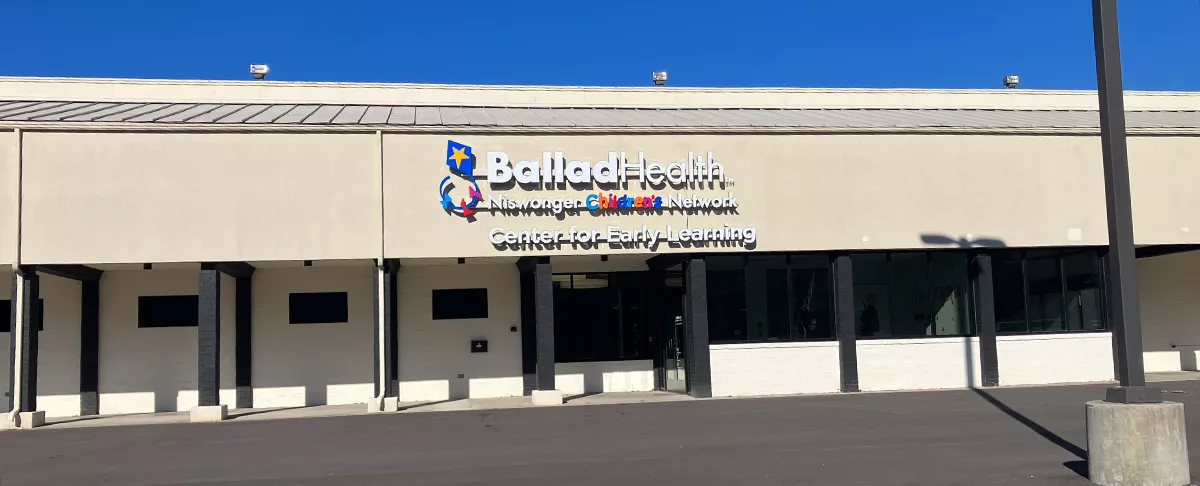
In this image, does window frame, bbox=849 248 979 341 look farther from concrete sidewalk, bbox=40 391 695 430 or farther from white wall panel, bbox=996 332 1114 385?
concrete sidewalk, bbox=40 391 695 430

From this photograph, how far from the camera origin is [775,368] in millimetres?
21922

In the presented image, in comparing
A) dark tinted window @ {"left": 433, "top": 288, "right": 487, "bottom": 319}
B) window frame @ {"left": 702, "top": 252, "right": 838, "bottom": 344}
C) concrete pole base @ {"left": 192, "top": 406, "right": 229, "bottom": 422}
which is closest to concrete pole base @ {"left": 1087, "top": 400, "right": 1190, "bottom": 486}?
window frame @ {"left": 702, "top": 252, "right": 838, "bottom": 344}

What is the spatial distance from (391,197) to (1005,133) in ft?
44.9

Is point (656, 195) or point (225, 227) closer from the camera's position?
point (225, 227)

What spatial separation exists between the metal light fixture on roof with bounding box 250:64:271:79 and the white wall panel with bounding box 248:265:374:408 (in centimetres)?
735

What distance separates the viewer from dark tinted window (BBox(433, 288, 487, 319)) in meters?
23.9

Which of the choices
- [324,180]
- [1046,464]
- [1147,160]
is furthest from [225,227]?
[1147,160]

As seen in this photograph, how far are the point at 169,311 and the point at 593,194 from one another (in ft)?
33.8

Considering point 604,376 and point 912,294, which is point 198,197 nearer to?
point 604,376

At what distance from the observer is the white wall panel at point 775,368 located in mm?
21672

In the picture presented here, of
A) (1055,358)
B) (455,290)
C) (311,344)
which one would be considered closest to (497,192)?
(455,290)

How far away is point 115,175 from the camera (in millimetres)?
19766

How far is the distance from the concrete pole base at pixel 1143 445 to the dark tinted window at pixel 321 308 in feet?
57.1

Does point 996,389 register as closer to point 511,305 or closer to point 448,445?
point 511,305
